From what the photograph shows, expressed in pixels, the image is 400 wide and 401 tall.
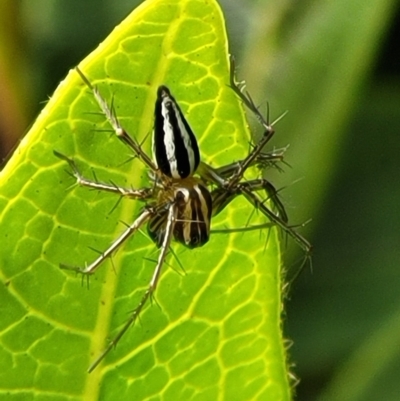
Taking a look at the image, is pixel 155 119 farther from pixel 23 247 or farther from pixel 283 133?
pixel 283 133

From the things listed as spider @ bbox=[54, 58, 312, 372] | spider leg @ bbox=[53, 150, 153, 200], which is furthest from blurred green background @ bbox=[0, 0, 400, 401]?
spider leg @ bbox=[53, 150, 153, 200]

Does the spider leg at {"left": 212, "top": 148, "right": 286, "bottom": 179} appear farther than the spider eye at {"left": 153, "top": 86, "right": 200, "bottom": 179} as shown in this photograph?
Yes

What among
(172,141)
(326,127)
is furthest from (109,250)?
(326,127)

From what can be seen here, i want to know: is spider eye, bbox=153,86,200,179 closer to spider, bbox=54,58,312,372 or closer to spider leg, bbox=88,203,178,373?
spider, bbox=54,58,312,372

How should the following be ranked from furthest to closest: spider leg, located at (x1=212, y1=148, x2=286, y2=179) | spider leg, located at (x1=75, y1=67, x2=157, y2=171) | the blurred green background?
the blurred green background → spider leg, located at (x1=212, y1=148, x2=286, y2=179) → spider leg, located at (x1=75, y1=67, x2=157, y2=171)

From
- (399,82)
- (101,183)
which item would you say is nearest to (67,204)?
(101,183)

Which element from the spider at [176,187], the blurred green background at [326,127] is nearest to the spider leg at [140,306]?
the spider at [176,187]
